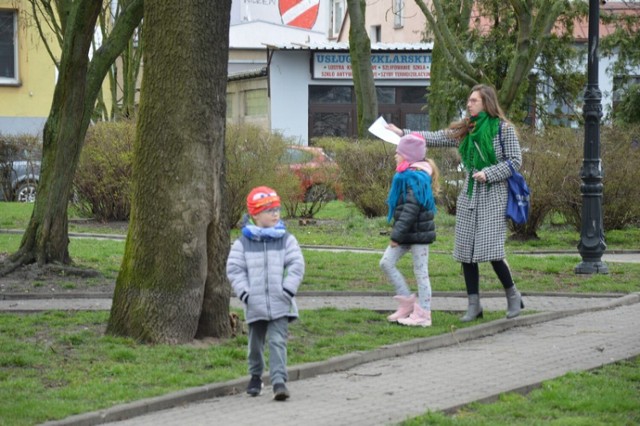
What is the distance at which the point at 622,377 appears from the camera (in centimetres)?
840

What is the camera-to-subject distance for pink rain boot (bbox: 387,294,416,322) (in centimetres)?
1060

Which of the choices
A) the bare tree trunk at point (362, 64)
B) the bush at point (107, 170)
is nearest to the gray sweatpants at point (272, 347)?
the bush at point (107, 170)

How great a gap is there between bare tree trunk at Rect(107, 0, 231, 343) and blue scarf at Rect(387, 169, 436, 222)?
175 cm

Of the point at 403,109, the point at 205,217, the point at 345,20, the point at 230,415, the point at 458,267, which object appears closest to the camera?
the point at 230,415

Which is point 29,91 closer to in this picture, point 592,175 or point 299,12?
point 299,12

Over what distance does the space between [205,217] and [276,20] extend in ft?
172

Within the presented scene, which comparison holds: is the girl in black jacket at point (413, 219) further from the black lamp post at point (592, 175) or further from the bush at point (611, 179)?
the bush at point (611, 179)

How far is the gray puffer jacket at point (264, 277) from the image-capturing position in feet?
25.5

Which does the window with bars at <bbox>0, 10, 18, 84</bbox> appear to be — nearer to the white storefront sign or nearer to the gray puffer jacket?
the white storefront sign

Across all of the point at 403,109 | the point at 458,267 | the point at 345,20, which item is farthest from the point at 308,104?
the point at 458,267

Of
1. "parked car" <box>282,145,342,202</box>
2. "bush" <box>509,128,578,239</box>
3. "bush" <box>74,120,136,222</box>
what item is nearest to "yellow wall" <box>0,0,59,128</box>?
"bush" <box>74,120,136,222</box>

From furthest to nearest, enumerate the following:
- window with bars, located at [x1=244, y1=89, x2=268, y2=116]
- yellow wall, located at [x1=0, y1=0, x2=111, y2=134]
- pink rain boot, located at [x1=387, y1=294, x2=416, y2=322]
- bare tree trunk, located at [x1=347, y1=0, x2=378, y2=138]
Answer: window with bars, located at [x1=244, y1=89, x2=268, y2=116] < yellow wall, located at [x1=0, y1=0, x2=111, y2=134] < bare tree trunk, located at [x1=347, y1=0, x2=378, y2=138] < pink rain boot, located at [x1=387, y1=294, x2=416, y2=322]

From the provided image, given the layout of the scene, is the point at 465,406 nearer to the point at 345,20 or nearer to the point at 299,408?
the point at 299,408

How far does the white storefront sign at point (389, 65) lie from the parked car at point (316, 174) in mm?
23292
